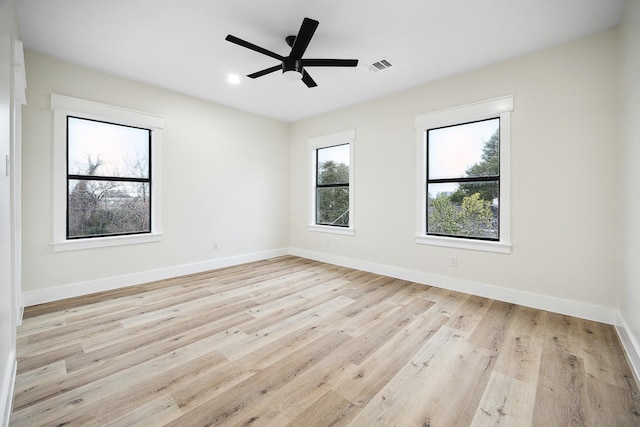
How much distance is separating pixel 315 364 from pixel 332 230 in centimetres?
311

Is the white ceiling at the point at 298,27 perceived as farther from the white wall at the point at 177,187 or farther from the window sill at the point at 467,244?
the window sill at the point at 467,244

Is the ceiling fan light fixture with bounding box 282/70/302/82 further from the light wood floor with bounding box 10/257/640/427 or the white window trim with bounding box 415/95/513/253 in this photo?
the light wood floor with bounding box 10/257/640/427

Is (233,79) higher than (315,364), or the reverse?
(233,79)

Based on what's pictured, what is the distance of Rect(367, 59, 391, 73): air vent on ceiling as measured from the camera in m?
3.13

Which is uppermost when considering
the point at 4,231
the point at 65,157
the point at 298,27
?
the point at 298,27

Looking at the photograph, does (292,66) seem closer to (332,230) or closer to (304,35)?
(304,35)

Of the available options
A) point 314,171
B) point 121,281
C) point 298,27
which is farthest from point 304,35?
point 121,281

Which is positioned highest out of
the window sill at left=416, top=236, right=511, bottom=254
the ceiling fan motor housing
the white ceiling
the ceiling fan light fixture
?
the white ceiling

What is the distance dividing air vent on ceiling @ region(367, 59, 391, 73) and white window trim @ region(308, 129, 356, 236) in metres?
1.31

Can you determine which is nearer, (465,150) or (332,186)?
(465,150)

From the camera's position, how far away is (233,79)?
11.7 ft

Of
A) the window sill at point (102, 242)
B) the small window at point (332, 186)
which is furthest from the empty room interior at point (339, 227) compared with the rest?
the small window at point (332, 186)

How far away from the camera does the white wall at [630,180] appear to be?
1983mm

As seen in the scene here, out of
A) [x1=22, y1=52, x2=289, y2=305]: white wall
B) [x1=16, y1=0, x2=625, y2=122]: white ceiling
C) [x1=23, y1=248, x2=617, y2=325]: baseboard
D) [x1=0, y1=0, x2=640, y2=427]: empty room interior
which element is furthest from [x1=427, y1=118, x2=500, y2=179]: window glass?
[x1=22, y1=52, x2=289, y2=305]: white wall
